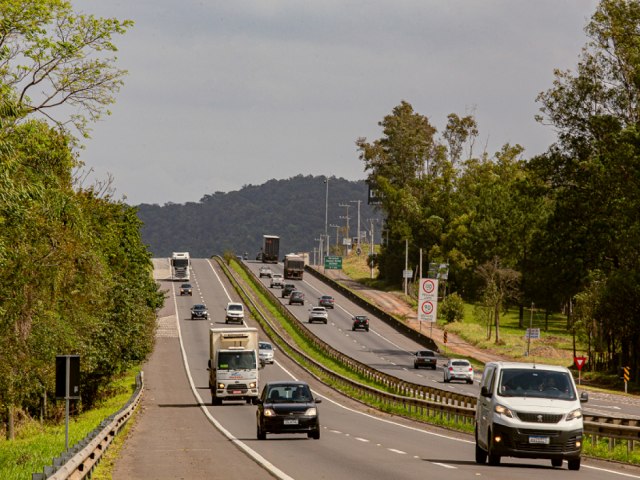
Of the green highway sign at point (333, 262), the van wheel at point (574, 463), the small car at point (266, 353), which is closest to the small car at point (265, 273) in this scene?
the green highway sign at point (333, 262)

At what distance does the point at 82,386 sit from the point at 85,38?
1458 inches

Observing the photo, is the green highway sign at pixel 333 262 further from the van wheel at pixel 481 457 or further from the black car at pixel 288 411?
the van wheel at pixel 481 457

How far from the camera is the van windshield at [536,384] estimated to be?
22.5m

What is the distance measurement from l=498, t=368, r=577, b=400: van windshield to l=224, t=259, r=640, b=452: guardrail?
15.7 ft

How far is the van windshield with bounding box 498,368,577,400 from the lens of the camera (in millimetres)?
22500

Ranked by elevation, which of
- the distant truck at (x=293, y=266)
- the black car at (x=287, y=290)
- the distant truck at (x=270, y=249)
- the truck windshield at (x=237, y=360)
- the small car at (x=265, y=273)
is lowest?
the truck windshield at (x=237, y=360)

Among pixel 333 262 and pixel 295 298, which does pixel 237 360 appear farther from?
pixel 333 262

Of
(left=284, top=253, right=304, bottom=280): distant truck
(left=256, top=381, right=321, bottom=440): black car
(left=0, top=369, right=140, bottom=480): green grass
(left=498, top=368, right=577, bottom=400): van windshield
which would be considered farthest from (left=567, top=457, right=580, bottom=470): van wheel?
(left=284, top=253, right=304, bottom=280): distant truck

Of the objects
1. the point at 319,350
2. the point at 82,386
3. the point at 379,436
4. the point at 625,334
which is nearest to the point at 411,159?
the point at 319,350

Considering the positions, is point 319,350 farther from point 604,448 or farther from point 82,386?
point 604,448

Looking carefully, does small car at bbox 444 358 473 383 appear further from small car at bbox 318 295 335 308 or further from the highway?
small car at bbox 318 295 335 308

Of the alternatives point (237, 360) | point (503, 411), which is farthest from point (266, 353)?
point (503, 411)

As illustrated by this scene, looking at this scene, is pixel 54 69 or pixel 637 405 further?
pixel 637 405

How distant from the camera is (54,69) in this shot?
2942cm
